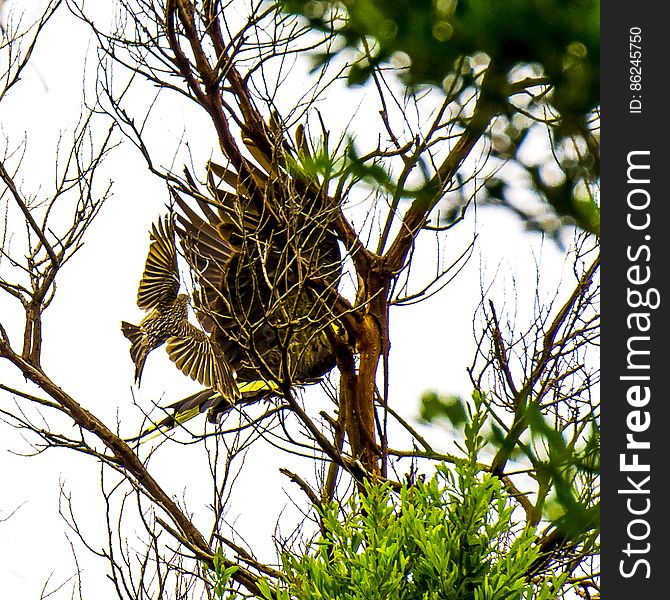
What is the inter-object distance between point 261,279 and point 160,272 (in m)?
0.42

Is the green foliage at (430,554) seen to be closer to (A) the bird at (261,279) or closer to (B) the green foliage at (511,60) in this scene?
(A) the bird at (261,279)

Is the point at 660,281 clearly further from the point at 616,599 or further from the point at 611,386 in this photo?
the point at 616,599

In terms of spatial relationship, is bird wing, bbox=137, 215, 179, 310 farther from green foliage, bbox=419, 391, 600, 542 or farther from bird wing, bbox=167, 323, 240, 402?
green foliage, bbox=419, 391, 600, 542

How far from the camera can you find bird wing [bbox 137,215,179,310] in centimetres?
305

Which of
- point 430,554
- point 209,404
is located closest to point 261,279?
point 209,404

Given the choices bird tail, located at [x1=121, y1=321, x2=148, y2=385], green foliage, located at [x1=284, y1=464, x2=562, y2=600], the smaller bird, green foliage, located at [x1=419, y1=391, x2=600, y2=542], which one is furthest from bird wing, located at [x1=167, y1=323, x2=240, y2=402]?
green foliage, located at [x1=419, y1=391, x2=600, y2=542]

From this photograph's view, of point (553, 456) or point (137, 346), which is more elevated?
point (137, 346)

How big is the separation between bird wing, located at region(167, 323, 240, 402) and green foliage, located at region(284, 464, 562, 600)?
1282mm

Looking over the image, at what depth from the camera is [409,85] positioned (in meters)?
0.77

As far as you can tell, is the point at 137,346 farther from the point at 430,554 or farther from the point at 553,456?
the point at 553,456

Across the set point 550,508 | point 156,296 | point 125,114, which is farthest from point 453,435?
point 156,296

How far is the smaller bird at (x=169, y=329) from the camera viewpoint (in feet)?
9.99

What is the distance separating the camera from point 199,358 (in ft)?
10.2

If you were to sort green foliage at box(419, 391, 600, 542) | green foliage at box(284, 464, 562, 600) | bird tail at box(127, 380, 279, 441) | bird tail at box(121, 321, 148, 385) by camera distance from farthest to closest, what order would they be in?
bird tail at box(127, 380, 279, 441) < bird tail at box(121, 321, 148, 385) < green foliage at box(284, 464, 562, 600) < green foliage at box(419, 391, 600, 542)
